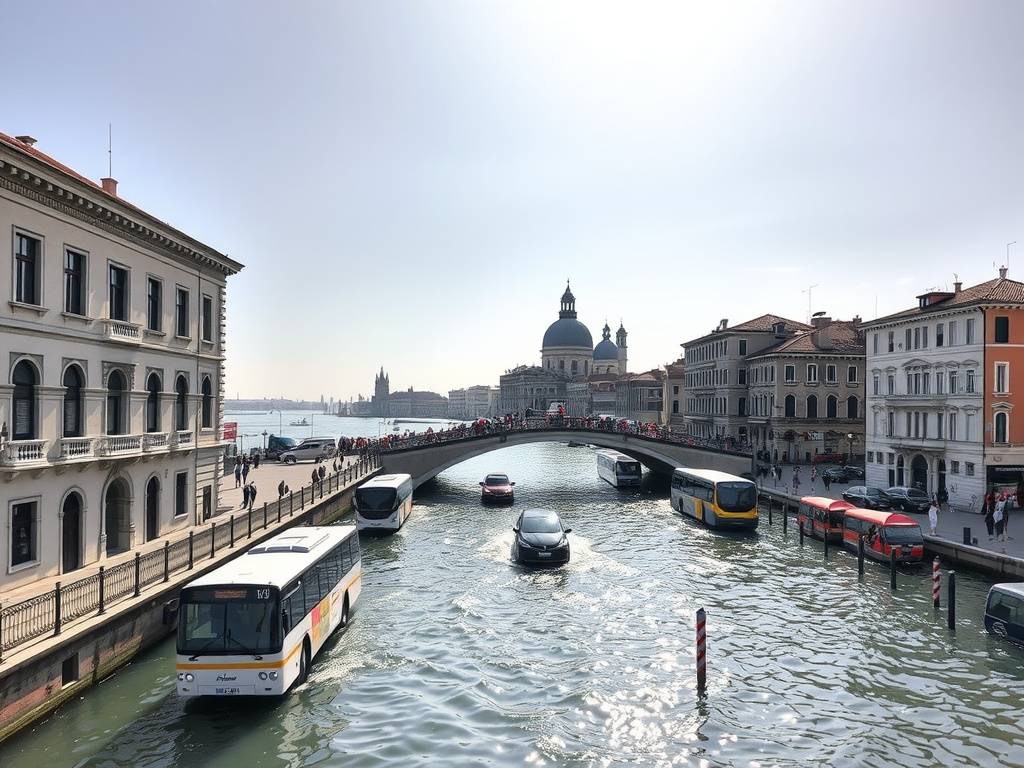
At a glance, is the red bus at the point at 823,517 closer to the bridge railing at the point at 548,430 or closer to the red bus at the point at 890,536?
the red bus at the point at 890,536

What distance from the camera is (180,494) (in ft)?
92.7

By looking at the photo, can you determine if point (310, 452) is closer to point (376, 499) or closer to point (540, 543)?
point (376, 499)

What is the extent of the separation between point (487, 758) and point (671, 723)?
3.99 m

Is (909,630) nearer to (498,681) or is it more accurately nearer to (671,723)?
(671,723)

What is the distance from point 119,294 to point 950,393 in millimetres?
40204

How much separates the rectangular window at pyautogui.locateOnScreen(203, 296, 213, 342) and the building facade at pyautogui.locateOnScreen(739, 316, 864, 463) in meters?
46.3

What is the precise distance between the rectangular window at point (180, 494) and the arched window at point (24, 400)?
27.9 ft

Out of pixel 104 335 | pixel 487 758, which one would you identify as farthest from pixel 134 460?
pixel 487 758

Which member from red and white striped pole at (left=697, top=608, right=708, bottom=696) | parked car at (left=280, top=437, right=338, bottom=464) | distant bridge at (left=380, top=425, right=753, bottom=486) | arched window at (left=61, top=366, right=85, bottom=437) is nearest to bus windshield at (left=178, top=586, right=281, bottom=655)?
red and white striped pole at (left=697, top=608, right=708, bottom=696)

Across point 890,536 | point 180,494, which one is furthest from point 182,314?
point 890,536

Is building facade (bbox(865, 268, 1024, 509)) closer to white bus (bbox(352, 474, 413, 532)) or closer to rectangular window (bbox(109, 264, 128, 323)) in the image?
white bus (bbox(352, 474, 413, 532))

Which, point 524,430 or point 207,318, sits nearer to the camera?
point 207,318

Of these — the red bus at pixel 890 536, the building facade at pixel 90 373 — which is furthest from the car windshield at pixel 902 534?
the building facade at pixel 90 373

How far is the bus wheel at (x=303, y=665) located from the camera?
15946mm
